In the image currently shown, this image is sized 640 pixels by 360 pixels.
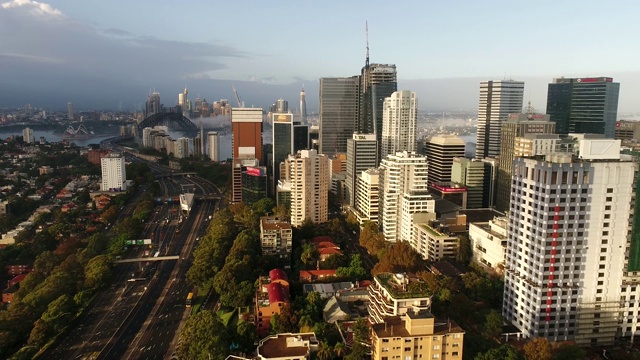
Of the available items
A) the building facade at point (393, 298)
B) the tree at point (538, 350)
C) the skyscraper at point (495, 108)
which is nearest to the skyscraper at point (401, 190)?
the building facade at point (393, 298)

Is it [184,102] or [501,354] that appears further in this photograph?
[184,102]

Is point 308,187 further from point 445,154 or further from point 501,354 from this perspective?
point 501,354

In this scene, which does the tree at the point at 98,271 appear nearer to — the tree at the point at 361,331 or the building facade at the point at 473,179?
the tree at the point at 361,331

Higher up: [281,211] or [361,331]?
[281,211]

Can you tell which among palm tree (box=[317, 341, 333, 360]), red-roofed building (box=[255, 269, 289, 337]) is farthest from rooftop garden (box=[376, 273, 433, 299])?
red-roofed building (box=[255, 269, 289, 337])

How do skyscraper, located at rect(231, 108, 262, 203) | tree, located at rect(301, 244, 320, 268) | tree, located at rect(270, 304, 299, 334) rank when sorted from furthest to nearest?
skyscraper, located at rect(231, 108, 262, 203) → tree, located at rect(301, 244, 320, 268) → tree, located at rect(270, 304, 299, 334)

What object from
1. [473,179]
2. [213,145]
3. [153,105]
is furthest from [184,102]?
[473,179]

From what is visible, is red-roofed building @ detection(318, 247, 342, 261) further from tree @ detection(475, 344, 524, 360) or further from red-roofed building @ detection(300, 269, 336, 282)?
tree @ detection(475, 344, 524, 360)
